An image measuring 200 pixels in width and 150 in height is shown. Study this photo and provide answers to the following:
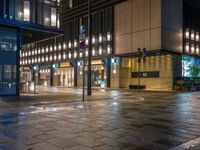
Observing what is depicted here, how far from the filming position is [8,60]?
21.9 meters

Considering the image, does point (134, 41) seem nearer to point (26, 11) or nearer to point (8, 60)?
point (26, 11)

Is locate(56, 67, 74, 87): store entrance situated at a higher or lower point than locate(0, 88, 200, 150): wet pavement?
higher

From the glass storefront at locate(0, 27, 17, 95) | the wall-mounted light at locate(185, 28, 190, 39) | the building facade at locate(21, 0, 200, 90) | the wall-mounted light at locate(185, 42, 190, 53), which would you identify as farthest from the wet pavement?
the wall-mounted light at locate(185, 28, 190, 39)

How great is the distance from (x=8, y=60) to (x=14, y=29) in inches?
108

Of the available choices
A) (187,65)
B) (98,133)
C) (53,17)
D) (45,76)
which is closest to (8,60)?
(53,17)

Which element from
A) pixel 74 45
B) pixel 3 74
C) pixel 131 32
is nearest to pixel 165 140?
pixel 3 74

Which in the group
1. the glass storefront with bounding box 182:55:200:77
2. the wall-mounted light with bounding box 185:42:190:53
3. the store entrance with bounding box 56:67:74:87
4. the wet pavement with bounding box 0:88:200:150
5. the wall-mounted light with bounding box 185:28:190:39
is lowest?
the wet pavement with bounding box 0:88:200:150

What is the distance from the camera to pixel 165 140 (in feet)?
23.8

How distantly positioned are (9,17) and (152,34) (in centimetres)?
2476

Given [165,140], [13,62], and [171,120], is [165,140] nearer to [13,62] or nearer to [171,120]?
[171,120]

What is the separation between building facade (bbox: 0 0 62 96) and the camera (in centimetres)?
2131

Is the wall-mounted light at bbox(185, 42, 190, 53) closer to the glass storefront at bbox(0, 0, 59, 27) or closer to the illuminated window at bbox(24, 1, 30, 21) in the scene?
the glass storefront at bbox(0, 0, 59, 27)

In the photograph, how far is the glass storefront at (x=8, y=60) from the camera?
21538 mm

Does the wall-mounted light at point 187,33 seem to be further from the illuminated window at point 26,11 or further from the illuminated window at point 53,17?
the illuminated window at point 26,11
